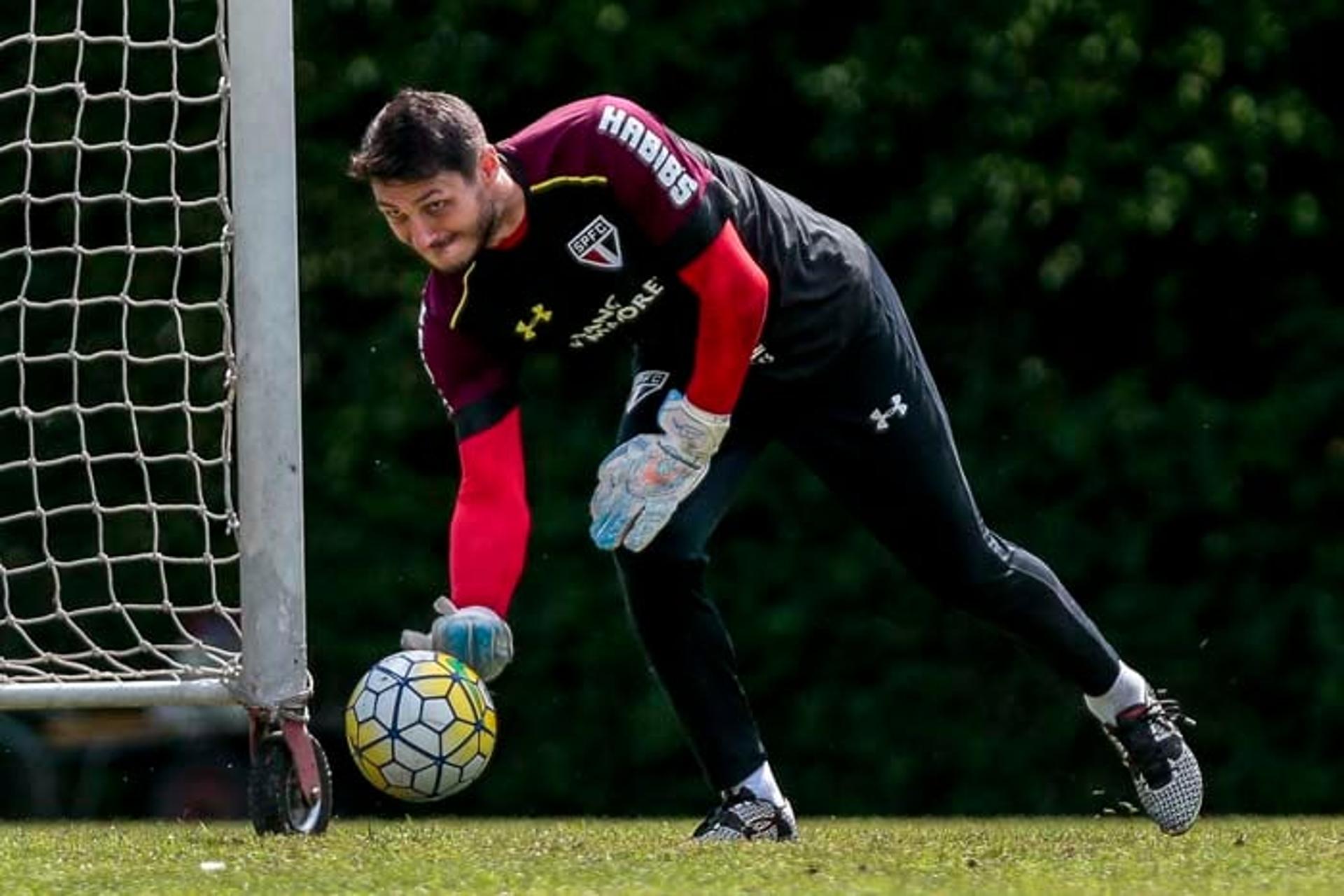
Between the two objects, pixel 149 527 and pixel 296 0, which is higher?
pixel 296 0

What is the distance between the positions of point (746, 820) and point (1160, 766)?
2.97ft

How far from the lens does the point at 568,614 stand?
877 cm

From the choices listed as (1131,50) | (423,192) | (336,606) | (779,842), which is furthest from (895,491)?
(336,606)

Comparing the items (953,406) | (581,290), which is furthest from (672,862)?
(953,406)

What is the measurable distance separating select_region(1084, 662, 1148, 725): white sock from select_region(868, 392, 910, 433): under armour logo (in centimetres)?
75

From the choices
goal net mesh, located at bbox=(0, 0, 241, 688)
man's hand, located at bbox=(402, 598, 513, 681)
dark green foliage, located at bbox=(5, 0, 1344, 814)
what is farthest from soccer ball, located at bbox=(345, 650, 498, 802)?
dark green foliage, located at bbox=(5, 0, 1344, 814)

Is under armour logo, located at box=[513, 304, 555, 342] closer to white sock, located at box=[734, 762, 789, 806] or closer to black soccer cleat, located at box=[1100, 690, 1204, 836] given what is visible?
white sock, located at box=[734, 762, 789, 806]

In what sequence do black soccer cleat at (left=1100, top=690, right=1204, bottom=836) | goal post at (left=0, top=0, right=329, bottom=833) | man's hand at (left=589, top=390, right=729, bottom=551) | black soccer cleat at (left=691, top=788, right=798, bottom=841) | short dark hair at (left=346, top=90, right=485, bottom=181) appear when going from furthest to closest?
goal post at (left=0, top=0, right=329, bottom=833) < black soccer cleat at (left=1100, top=690, right=1204, bottom=836) < black soccer cleat at (left=691, top=788, right=798, bottom=841) < man's hand at (left=589, top=390, right=729, bottom=551) < short dark hair at (left=346, top=90, right=485, bottom=181)

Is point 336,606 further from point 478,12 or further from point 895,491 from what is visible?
point 895,491

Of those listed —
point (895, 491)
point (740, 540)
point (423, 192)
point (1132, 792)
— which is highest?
point (423, 192)

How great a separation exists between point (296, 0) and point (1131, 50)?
2549 millimetres

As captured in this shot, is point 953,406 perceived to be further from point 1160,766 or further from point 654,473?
point 654,473

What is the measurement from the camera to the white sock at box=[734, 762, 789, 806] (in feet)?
17.7

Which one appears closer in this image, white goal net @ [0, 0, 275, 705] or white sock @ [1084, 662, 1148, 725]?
white sock @ [1084, 662, 1148, 725]
